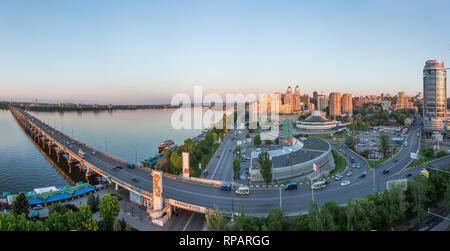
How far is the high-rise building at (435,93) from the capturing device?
25.9 metres

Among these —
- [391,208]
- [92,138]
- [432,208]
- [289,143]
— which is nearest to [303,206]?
[391,208]

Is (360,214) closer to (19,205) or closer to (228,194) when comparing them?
(228,194)

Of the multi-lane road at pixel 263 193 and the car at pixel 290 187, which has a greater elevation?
the car at pixel 290 187

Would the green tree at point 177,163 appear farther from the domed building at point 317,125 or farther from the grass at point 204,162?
the domed building at point 317,125

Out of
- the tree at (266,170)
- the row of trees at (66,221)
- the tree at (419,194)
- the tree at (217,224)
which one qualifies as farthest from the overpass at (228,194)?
the tree at (419,194)

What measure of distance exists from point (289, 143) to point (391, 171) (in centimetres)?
666

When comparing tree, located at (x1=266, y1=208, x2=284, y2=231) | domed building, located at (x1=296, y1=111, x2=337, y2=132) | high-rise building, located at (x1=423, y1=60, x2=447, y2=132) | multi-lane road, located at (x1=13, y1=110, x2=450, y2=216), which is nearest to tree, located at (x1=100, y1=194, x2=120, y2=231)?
multi-lane road, located at (x1=13, y1=110, x2=450, y2=216)

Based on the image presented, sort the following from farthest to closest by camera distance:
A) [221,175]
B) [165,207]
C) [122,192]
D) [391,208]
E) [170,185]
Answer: [221,175]
[122,192]
[170,185]
[165,207]
[391,208]

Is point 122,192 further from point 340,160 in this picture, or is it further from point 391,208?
point 340,160

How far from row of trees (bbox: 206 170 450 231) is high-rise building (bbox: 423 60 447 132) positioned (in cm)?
2285

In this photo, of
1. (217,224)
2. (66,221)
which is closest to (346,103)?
(217,224)

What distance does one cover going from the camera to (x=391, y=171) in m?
12.3

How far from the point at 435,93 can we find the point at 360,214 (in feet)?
89.5

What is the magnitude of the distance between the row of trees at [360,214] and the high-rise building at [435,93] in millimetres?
22849
